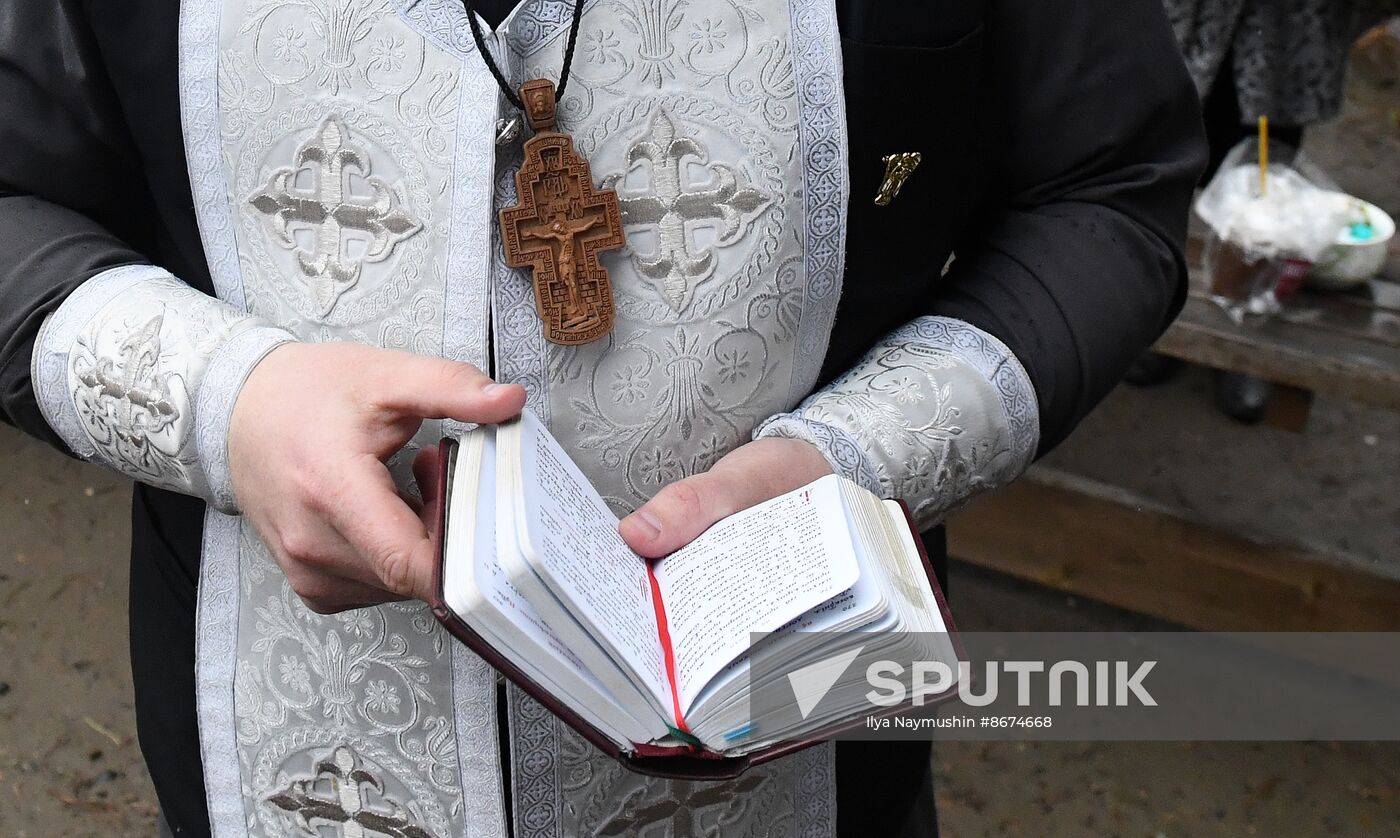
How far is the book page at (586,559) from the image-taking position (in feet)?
2.54

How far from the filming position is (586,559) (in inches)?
32.3

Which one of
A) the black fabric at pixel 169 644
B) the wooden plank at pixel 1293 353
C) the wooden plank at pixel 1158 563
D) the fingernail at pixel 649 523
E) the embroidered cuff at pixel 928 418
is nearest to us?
the fingernail at pixel 649 523

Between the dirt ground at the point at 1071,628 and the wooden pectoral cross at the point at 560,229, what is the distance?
6.63 feet

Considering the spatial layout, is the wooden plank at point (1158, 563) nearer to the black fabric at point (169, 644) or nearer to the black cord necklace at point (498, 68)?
the black fabric at point (169, 644)

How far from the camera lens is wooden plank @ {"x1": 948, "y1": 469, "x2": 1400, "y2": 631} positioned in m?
2.70

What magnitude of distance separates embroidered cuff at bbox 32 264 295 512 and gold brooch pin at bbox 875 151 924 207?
460mm

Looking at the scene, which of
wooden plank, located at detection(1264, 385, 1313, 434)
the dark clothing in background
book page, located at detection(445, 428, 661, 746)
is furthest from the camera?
the dark clothing in background

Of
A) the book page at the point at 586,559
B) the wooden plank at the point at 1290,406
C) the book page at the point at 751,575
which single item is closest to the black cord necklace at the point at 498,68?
the book page at the point at 586,559

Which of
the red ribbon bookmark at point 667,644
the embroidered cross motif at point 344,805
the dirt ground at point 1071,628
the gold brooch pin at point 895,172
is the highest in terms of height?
the gold brooch pin at point 895,172

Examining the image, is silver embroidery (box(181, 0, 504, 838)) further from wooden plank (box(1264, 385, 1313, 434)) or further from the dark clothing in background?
the dark clothing in background

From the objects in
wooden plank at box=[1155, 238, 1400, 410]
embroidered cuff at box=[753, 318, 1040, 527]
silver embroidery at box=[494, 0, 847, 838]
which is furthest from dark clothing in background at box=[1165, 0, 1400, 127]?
silver embroidery at box=[494, 0, 847, 838]

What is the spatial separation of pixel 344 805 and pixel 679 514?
0.42 meters

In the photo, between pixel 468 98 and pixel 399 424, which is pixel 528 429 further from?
pixel 468 98

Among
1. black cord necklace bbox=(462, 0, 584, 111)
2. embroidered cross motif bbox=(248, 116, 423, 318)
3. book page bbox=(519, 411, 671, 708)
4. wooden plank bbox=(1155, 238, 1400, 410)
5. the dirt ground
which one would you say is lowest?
the dirt ground
